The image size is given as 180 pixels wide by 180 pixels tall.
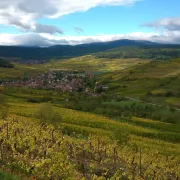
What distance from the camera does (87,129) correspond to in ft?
237

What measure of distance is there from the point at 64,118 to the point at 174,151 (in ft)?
119

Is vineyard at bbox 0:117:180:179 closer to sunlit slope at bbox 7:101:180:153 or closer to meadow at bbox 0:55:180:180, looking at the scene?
meadow at bbox 0:55:180:180

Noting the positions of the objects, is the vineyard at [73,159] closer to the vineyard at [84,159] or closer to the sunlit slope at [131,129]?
the vineyard at [84,159]

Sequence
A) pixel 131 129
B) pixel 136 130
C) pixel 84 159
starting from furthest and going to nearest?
pixel 131 129 → pixel 136 130 → pixel 84 159

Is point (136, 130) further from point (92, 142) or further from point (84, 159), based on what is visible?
point (84, 159)

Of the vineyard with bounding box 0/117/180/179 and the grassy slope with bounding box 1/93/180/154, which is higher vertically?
the vineyard with bounding box 0/117/180/179

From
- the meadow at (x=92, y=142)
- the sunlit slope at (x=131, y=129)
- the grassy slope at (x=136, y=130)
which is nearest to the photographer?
the meadow at (x=92, y=142)

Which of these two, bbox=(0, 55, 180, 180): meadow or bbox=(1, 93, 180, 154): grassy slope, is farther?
bbox=(1, 93, 180, 154): grassy slope

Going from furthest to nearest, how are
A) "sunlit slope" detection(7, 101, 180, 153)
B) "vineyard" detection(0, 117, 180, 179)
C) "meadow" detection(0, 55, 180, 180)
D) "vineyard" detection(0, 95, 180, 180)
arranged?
"sunlit slope" detection(7, 101, 180, 153), "vineyard" detection(0, 117, 180, 179), "meadow" detection(0, 55, 180, 180), "vineyard" detection(0, 95, 180, 180)

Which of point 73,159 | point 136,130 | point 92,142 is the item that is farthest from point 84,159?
point 136,130

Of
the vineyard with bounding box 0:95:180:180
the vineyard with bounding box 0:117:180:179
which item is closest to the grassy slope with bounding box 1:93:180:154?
the vineyard with bounding box 0:95:180:180

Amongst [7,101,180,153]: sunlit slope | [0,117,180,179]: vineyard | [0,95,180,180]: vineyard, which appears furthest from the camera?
[7,101,180,153]: sunlit slope

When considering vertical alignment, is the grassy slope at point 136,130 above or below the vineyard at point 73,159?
below

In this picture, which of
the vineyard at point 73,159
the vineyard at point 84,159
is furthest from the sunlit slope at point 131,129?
the vineyard at point 84,159
